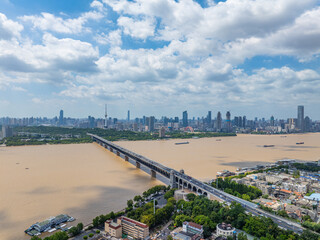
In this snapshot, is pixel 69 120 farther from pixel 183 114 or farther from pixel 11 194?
pixel 11 194

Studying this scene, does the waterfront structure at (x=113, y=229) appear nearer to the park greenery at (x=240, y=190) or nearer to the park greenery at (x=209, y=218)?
the park greenery at (x=209, y=218)

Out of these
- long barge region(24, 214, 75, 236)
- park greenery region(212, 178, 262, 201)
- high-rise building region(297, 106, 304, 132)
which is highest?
high-rise building region(297, 106, 304, 132)

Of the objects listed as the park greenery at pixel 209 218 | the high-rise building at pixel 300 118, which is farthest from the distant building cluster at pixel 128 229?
the high-rise building at pixel 300 118

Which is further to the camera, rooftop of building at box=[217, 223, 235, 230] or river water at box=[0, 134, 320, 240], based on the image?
river water at box=[0, 134, 320, 240]

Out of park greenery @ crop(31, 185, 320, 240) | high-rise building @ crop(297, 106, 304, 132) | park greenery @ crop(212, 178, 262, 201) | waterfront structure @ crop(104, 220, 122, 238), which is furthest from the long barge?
high-rise building @ crop(297, 106, 304, 132)

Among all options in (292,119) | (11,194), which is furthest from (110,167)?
(292,119)

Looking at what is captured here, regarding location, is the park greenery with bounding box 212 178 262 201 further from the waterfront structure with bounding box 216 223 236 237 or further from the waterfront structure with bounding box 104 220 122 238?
the waterfront structure with bounding box 104 220 122 238

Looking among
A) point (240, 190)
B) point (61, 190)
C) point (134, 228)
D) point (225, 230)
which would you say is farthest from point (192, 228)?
point (61, 190)
